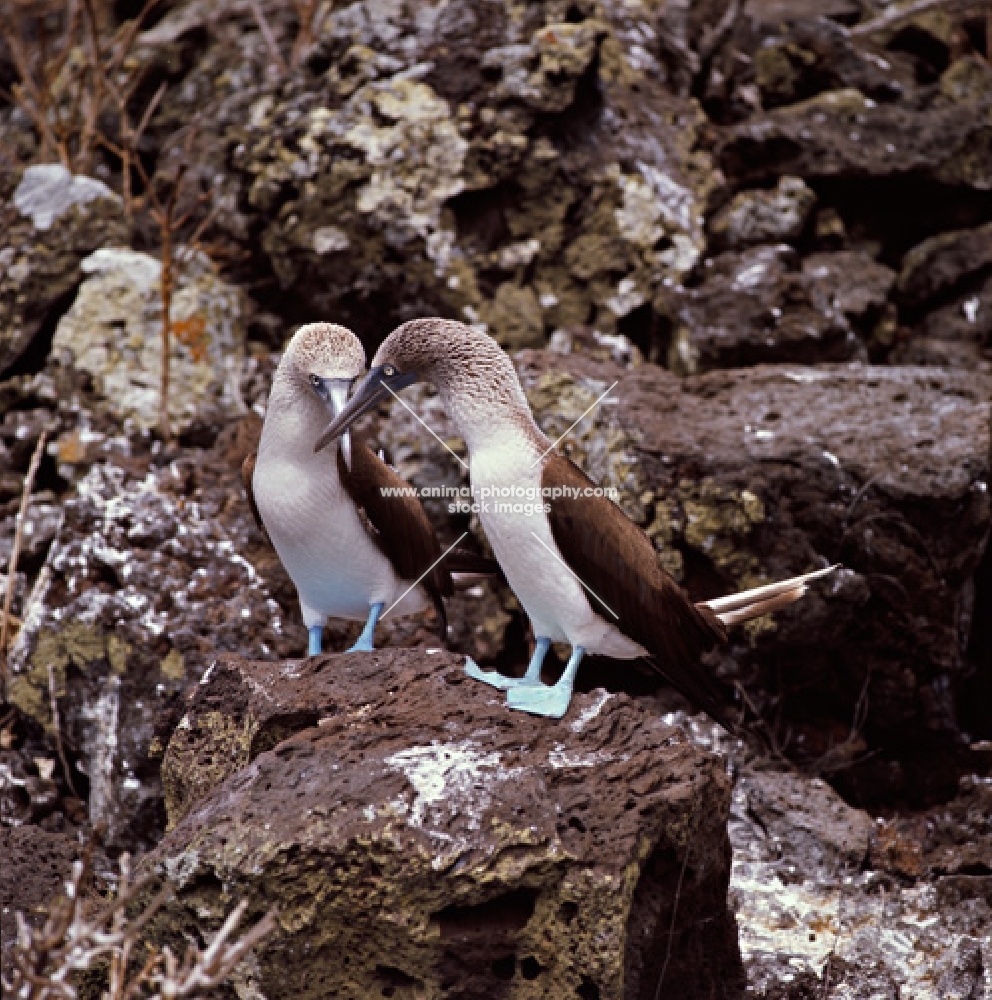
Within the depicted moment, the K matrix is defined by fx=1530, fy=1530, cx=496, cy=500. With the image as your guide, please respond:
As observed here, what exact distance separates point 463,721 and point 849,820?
210 centimetres

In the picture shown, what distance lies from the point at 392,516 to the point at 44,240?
3.53 metres

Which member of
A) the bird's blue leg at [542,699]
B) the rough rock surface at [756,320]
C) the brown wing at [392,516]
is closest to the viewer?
the bird's blue leg at [542,699]

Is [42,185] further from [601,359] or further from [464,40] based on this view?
[601,359]

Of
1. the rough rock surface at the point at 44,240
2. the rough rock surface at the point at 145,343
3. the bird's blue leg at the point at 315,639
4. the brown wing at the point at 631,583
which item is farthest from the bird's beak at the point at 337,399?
the rough rock surface at the point at 44,240

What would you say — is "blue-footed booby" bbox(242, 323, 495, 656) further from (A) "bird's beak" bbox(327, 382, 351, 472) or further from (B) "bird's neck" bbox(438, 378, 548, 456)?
(B) "bird's neck" bbox(438, 378, 548, 456)

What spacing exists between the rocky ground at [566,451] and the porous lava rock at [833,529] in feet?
0.06

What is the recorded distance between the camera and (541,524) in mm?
4707

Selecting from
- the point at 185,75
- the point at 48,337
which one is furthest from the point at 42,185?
the point at 185,75

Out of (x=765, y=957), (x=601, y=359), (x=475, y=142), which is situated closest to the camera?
(x=765, y=957)

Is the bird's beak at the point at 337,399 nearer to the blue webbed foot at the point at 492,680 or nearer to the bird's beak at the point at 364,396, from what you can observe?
the bird's beak at the point at 364,396

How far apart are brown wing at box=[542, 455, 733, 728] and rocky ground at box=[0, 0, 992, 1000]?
1.66 ft

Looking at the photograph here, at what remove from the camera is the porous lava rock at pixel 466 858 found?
366 cm

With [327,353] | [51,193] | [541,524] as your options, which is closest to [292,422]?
[327,353]

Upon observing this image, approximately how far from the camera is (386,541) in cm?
547
